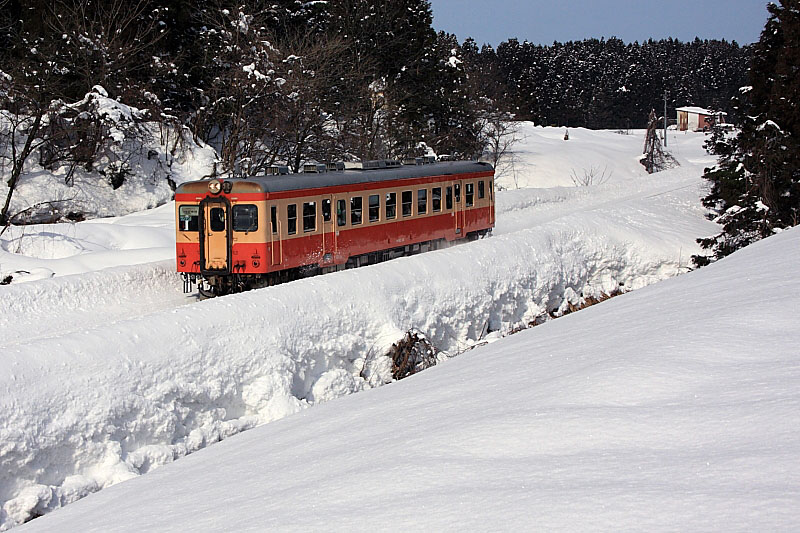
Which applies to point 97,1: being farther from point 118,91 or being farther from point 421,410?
point 421,410

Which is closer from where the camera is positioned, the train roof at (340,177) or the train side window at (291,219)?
the train roof at (340,177)

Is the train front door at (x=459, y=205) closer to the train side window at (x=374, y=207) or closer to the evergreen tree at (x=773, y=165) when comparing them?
the train side window at (x=374, y=207)

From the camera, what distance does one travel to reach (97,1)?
38.0 meters

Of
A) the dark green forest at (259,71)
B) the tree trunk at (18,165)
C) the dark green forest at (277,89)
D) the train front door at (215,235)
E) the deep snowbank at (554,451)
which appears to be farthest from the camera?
the dark green forest at (259,71)

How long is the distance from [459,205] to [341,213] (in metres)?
6.72

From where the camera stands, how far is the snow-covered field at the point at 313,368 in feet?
18.6

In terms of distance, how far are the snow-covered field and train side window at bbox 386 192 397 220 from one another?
11.2 feet

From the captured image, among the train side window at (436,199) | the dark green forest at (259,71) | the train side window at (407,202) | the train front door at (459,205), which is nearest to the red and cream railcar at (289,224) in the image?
the train side window at (407,202)

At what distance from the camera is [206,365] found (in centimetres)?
1173

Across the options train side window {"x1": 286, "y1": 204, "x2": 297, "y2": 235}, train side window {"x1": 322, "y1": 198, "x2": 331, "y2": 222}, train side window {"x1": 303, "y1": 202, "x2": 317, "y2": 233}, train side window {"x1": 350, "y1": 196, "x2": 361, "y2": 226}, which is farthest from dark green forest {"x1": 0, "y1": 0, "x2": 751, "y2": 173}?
train side window {"x1": 286, "y1": 204, "x2": 297, "y2": 235}

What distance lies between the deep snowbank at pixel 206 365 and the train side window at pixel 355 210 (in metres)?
3.40

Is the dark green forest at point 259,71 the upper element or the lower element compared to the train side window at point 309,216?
upper

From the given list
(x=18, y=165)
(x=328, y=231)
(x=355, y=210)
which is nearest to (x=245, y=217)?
(x=328, y=231)

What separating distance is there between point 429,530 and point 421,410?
3232mm
